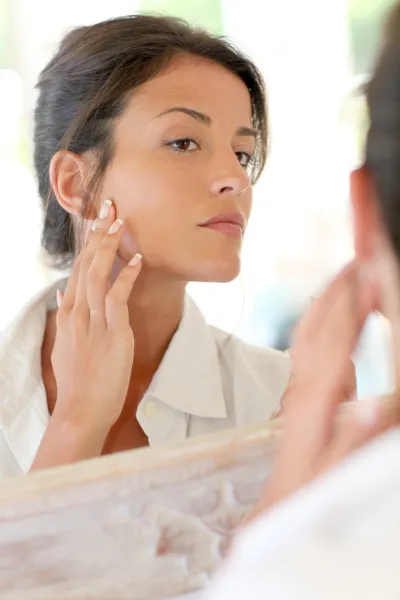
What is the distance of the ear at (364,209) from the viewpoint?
303 millimetres

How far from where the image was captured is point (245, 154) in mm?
756

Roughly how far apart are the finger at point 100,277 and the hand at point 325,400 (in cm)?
31

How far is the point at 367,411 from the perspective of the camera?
1.40 ft

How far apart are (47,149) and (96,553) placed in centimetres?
47

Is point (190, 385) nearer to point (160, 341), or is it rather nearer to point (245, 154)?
point (160, 341)

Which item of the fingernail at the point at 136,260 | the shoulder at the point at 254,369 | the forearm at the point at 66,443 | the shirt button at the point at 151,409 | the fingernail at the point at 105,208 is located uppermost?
the fingernail at the point at 105,208

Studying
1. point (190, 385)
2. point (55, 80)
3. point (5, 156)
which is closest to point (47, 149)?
point (55, 80)

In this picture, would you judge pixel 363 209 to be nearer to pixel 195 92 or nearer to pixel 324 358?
pixel 324 358

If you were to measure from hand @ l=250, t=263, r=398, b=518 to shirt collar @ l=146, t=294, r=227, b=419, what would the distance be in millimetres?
315

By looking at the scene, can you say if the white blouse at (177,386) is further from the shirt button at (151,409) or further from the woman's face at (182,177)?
the woman's face at (182,177)

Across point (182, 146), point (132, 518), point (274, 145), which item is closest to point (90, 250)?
point (182, 146)

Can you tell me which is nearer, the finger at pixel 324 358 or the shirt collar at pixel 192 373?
the finger at pixel 324 358

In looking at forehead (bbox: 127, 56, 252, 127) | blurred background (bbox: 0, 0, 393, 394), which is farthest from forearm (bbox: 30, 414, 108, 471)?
blurred background (bbox: 0, 0, 393, 394)

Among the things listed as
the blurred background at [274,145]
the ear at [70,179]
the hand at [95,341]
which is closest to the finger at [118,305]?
the hand at [95,341]
